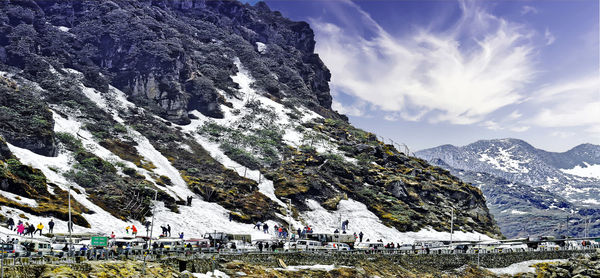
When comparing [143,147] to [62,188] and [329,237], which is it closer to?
[62,188]

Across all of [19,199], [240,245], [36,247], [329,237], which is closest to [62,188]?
[19,199]

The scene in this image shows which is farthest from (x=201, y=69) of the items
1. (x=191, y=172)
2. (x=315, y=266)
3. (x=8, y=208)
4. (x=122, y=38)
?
(x=315, y=266)

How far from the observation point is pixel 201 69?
197 metres

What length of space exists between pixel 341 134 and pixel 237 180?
7555 cm

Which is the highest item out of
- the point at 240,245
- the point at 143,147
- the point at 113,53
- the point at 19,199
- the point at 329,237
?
the point at 113,53

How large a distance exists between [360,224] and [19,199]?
66.7 m

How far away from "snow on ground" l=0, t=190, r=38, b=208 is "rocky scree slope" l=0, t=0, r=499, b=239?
234 millimetres

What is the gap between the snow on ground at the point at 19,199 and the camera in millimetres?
63159

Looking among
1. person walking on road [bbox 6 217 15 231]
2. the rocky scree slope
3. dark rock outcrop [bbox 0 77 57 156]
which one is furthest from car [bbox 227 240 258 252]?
dark rock outcrop [bbox 0 77 57 156]

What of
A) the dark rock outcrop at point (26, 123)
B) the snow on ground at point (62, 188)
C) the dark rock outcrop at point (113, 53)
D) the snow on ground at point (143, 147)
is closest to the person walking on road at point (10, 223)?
the snow on ground at point (62, 188)

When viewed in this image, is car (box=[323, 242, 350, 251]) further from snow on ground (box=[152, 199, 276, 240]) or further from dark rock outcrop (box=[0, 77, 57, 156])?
dark rock outcrop (box=[0, 77, 57, 156])

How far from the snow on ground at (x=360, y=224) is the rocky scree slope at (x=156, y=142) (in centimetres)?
256

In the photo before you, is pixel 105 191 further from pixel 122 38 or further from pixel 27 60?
pixel 122 38

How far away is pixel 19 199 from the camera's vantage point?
6400 cm
